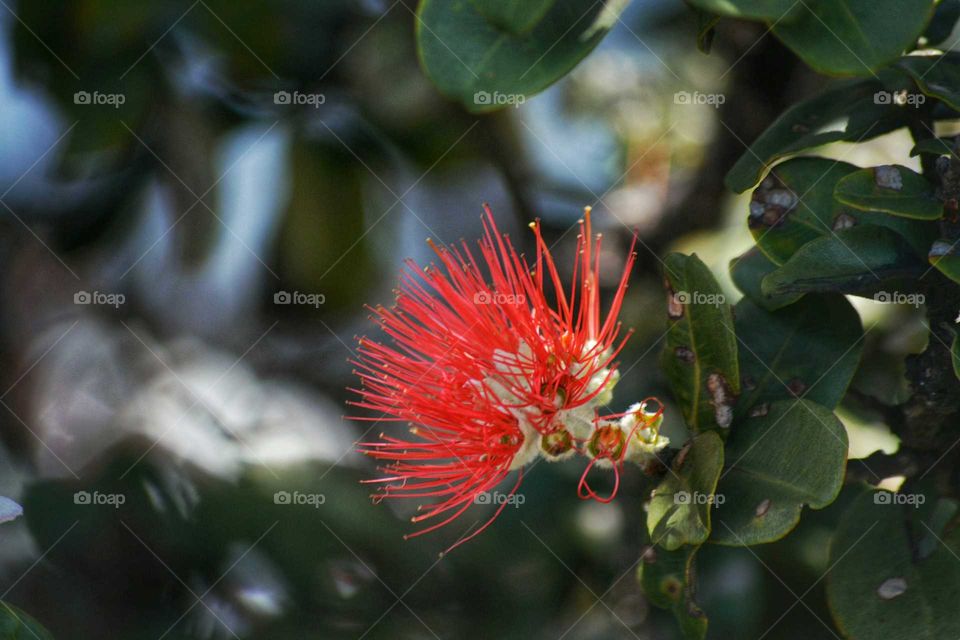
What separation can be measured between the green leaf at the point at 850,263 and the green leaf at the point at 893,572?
1.05ft

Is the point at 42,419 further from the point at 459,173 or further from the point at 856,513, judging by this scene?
the point at 856,513

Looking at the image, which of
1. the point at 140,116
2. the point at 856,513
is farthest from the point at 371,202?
the point at 856,513

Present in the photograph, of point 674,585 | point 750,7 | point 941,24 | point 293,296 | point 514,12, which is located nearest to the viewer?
point 750,7

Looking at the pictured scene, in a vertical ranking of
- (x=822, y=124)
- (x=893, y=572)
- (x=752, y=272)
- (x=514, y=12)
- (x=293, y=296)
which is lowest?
(x=893, y=572)

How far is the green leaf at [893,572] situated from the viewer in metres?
1.22

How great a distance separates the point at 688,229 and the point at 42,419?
1.56 metres

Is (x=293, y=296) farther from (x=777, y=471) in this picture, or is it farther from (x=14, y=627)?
(x=777, y=471)

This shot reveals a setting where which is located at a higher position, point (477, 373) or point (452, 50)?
point (452, 50)

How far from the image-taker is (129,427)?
2.20m

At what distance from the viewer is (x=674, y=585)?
4.25ft

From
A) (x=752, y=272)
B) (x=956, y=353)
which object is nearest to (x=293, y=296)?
(x=752, y=272)

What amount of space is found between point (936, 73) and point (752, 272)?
34 centimetres

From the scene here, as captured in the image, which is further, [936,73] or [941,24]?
[941,24]

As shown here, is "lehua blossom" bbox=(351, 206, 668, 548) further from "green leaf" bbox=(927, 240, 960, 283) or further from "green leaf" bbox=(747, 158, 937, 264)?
"green leaf" bbox=(927, 240, 960, 283)
